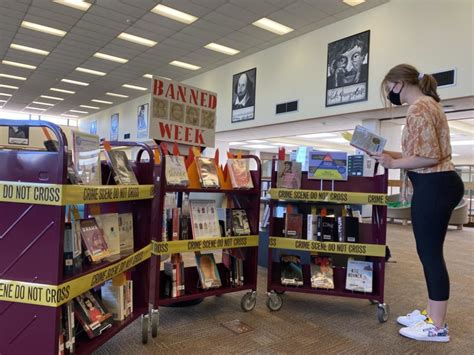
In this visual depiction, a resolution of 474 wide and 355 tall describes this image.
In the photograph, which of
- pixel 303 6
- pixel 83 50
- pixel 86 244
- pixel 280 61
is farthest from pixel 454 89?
pixel 83 50

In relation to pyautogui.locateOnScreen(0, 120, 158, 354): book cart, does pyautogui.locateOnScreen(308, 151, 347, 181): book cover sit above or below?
above

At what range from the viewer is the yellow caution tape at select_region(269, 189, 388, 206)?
2.61 meters

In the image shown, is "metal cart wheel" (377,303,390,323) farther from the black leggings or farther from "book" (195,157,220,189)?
"book" (195,157,220,189)

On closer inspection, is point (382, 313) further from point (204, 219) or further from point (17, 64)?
point (17, 64)

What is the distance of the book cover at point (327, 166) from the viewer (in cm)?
271

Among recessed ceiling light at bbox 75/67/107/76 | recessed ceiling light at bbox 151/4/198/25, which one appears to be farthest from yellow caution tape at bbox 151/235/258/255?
recessed ceiling light at bbox 75/67/107/76

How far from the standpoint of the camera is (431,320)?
2311 millimetres

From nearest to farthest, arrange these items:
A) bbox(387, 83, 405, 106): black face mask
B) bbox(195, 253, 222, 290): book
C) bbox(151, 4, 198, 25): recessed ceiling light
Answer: bbox(387, 83, 405, 106): black face mask < bbox(195, 253, 222, 290): book < bbox(151, 4, 198, 25): recessed ceiling light

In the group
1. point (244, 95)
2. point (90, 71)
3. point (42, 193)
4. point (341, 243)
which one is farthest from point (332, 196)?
point (90, 71)

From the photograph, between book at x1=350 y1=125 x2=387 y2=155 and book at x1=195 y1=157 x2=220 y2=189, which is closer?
book at x1=350 y1=125 x2=387 y2=155

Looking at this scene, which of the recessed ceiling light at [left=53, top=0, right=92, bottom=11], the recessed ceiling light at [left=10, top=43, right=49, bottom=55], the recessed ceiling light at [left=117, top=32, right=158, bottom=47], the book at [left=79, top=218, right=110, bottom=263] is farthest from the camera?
the recessed ceiling light at [left=10, top=43, right=49, bottom=55]

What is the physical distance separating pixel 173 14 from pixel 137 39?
5.54ft

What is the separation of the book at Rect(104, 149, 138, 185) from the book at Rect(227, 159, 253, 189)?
2.66ft

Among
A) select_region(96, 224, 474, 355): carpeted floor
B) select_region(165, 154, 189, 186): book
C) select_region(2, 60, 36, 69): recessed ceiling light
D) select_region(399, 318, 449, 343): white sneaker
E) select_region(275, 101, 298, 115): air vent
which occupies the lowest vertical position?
select_region(96, 224, 474, 355): carpeted floor
